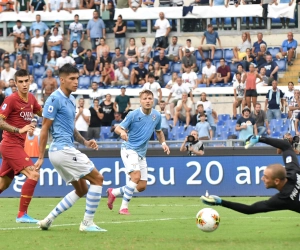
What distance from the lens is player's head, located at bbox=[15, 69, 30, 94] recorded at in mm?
12547

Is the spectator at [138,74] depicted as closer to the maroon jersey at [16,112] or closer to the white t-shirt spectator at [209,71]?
the white t-shirt spectator at [209,71]

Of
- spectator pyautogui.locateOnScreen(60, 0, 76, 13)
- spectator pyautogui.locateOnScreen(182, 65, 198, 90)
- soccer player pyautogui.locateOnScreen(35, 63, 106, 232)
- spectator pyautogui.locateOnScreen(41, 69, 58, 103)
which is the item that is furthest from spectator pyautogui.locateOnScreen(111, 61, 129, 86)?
soccer player pyautogui.locateOnScreen(35, 63, 106, 232)

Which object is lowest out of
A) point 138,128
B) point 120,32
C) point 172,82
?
point 172,82

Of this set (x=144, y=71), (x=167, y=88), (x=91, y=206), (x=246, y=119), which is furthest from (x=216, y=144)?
(x=91, y=206)

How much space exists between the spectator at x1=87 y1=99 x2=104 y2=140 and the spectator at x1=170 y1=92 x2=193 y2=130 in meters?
2.36

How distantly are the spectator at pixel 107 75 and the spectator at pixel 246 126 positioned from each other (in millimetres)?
7629

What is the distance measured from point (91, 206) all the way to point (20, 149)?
95.0 inches

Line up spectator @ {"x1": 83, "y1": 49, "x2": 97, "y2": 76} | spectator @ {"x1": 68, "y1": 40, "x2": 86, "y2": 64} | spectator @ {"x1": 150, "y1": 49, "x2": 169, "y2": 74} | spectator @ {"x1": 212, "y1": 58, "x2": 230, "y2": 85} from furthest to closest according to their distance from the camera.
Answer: spectator @ {"x1": 68, "y1": 40, "x2": 86, "y2": 64} < spectator @ {"x1": 83, "y1": 49, "x2": 97, "y2": 76} < spectator @ {"x1": 150, "y1": 49, "x2": 169, "y2": 74} < spectator @ {"x1": 212, "y1": 58, "x2": 230, "y2": 85}

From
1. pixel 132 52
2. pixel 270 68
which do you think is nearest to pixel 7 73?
pixel 132 52

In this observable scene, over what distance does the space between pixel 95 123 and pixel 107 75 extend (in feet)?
14.5

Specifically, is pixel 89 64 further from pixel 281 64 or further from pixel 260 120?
pixel 260 120

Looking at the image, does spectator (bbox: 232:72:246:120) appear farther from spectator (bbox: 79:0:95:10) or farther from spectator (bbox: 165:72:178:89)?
spectator (bbox: 79:0:95:10)

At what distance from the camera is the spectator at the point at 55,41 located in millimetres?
32691

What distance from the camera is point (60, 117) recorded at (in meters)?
11.2
